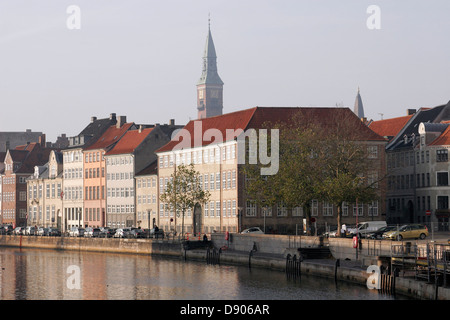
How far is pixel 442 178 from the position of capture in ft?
379

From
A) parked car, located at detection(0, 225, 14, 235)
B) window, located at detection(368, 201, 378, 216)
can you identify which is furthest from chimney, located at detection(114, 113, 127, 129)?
window, located at detection(368, 201, 378, 216)

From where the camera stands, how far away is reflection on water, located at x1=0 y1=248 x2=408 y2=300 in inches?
2625

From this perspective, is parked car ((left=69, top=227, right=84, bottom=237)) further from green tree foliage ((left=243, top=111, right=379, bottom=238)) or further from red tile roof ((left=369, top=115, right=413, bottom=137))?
red tile roof ((left=369, top=115, right=413, bottom=137))

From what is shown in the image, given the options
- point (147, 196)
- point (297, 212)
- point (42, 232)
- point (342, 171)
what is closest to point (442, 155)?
point (297, 212)

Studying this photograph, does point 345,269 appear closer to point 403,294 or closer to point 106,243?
point 403,294

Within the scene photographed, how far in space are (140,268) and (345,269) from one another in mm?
24969

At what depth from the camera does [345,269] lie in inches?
2756

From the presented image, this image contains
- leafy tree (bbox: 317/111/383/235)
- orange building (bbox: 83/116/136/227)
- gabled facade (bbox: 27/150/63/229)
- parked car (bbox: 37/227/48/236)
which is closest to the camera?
leafy tree (bbox: 317/111/383/235)

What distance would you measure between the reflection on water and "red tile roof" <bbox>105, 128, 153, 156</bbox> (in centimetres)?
4699

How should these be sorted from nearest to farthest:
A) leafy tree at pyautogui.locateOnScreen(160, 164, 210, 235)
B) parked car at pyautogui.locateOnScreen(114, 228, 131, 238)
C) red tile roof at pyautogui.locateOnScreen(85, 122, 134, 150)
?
1. leafy tree at pyautogui.locateOnScreen(160, 164, 210, 235)
2. parked car at pyautogui.locateOnScreen(114, 228, 131, 238)
3. red tile roof at pyautogui.locateOnScreen(85, 122, 134, 150)

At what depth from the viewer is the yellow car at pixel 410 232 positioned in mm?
83375

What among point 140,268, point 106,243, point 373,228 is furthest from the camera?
point 106,243

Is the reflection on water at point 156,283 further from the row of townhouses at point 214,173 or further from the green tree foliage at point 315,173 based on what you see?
the row of townhouses at point 214,173

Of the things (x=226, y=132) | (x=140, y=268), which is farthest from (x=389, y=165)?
(x=140, y=268)
